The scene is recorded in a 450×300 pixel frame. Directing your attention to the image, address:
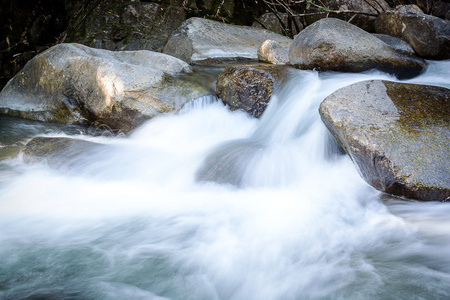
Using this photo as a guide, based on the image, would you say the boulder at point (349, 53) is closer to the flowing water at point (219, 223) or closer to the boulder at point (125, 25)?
the flowing water at point (219, 223)

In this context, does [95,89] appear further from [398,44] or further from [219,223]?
[398,44]

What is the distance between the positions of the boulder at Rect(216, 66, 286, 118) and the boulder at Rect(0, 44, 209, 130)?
1.83ft

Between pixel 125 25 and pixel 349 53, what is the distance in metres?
5.85

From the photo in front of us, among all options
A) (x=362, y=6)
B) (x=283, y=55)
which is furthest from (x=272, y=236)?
(x=362, y=6)

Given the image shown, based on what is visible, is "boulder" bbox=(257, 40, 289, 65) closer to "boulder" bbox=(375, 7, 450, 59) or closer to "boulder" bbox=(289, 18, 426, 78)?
"boulder" bbox=(289, 18, 426, 78)

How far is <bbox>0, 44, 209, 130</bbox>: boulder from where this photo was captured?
522cm

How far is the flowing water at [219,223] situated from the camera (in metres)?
2.32

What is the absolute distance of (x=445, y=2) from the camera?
375 inches

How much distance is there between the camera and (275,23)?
1037cm

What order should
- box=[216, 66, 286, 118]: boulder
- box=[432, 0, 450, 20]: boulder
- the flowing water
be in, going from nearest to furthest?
1. the flowing water
2. box=[216, 66, 286, 118]: boulder
3. box=[432, 0, 450, 20]: boulder

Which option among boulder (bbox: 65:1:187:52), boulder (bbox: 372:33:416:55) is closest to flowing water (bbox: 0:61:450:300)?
boulder (bbox: 372:33:416:55)

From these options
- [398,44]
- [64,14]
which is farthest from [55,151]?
[64,14]

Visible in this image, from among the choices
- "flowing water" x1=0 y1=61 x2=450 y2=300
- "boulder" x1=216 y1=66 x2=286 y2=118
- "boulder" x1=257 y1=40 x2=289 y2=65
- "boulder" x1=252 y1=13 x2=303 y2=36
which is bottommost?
"flowing water" x1=0 y1=61 x2=450 y2=300

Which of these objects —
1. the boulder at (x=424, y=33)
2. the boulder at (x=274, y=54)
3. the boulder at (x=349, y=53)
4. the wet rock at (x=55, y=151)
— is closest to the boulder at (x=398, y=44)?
the boulder at (x=424, y=33)
